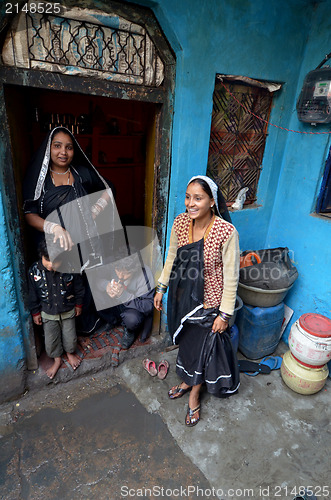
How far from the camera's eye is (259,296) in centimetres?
340

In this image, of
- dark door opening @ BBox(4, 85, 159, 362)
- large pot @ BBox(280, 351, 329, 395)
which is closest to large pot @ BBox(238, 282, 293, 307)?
large pot @ BBox(280, 351, 329, 395)

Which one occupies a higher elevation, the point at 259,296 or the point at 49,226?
the point at 49,226

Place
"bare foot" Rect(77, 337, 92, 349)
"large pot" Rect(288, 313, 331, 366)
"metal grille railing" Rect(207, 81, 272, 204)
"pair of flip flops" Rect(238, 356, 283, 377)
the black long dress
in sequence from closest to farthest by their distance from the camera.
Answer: the black long dress → "large pot" Rect(288, 313, 331, 366) → "metal grille railing" Rect(207, 81, 272, 204) → "pair of flip flops" Rect(238, 356, 283, 377) → "bare foot" Rect(77, 337, 92, 349)

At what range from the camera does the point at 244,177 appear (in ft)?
12.2

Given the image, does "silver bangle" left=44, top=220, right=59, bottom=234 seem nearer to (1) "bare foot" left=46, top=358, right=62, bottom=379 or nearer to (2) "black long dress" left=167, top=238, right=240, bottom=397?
(2) "black long dress" left=167, top=238, right=240, bottom=397

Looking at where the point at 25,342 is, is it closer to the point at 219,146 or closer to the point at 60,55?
the point at 60,55

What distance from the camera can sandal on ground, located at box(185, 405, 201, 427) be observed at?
2.83 meters

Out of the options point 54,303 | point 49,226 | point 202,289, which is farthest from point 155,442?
point 49,226

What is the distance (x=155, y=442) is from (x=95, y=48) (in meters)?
3.17

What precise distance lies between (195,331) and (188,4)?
2652mm

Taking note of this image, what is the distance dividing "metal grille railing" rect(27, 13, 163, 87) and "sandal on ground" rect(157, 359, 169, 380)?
106 inches

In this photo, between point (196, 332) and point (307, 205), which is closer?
point (196, 332)

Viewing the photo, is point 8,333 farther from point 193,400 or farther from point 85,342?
point 193,400

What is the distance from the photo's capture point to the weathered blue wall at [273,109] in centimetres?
274
